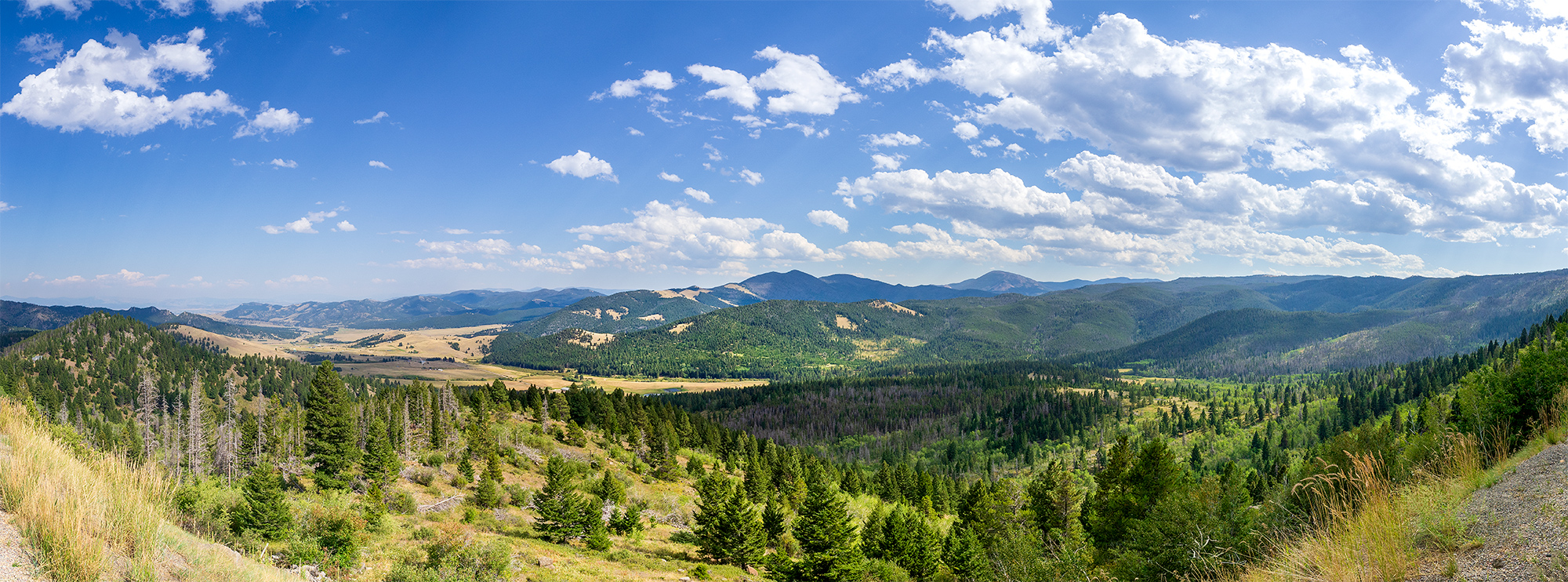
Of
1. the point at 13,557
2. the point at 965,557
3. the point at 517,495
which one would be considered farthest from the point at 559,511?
the point at 13,557

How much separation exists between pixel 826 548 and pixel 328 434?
141ft

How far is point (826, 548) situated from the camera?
45094 millimetres

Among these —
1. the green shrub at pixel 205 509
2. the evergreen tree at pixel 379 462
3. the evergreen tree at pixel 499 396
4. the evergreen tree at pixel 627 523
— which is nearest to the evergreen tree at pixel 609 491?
the evergreen tree at pixel 627 523

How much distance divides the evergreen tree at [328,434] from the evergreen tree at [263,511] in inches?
837

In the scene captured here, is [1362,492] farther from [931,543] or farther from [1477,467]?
[931,543]

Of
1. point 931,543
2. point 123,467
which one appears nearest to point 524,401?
point 931,543

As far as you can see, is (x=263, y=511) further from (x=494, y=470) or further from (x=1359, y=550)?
(x=1359, y=550)

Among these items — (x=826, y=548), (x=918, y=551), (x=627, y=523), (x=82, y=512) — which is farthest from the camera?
(x=627, y=523)

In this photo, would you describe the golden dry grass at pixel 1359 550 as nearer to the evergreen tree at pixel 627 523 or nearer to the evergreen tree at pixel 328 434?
the evergreen tree at pixel 627 523

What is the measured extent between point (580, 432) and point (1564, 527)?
84810 mm

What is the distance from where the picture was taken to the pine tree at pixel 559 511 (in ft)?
149

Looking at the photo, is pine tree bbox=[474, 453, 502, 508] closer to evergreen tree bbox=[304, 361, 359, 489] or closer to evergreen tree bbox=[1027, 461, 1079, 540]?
evergreen tree bbox=[304, 361, 359, 489]

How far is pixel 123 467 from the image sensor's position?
1062 centimetres

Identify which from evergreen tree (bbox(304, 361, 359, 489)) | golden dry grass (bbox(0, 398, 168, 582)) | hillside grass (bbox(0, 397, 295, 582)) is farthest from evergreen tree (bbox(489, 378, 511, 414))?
golden dry grass (bbox(0, 398, 168, 582))
